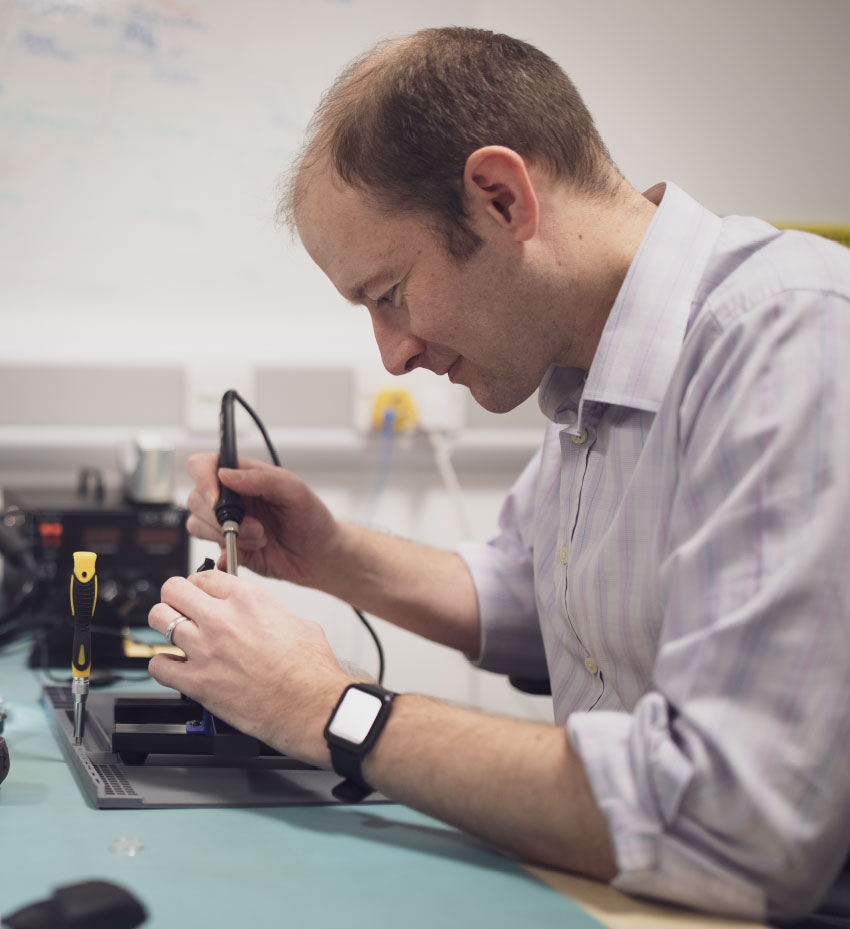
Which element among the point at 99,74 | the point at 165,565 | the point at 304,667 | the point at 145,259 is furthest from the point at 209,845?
the point at 99,74

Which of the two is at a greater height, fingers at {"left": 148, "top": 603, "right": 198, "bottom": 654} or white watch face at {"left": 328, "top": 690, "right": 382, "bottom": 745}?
fingers at {"left": 148, "top": 603, "right": 198, "bottom": 654}

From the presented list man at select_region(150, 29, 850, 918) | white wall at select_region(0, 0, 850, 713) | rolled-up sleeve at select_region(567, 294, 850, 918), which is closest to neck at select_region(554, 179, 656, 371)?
man at select_region(150, 29, 850, 918)

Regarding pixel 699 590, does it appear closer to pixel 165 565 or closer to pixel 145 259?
pixel 165 565

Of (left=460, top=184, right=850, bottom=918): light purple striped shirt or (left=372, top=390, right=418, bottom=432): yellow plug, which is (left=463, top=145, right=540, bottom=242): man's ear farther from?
(left=372, top=390, right=418, bottom=432): yellow plug

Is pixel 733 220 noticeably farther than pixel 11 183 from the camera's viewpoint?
No

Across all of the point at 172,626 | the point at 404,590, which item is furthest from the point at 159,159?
the point at 172,626

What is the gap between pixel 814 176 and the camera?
2195 mm

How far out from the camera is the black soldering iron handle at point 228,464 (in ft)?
4.03

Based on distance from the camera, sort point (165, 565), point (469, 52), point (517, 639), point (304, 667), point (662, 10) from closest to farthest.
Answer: point (304, 667) → point (469, 52) → point (517, 639) → point (165, 565) → point (662, 10)

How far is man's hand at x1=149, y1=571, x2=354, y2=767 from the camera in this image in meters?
0.87

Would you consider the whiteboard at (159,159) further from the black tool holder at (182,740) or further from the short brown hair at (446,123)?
the black tool holder at (182,740)

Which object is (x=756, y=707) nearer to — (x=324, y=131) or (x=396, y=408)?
(x=324, y=131)

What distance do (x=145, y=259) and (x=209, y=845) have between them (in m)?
1.34

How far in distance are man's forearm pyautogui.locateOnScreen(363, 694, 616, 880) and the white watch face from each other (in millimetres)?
15
